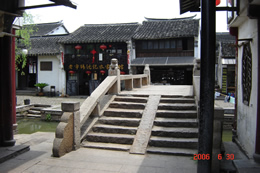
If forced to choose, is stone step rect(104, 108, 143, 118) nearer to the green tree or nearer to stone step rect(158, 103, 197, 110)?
stone step rect(158, 103, 197, 110)

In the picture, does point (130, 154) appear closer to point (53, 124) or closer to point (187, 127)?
point (187, 127)

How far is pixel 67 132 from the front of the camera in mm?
5270

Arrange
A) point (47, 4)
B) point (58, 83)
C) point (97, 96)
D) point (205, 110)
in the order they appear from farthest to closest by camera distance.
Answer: point (58, 83)
point (97, 96)
point (47, 4)
point (205, 110)

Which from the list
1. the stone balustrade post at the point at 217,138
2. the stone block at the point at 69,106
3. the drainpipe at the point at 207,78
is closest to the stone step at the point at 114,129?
the stone block at the point at 69,106

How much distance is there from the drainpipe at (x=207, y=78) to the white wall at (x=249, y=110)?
7.34 feet

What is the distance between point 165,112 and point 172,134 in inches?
39.3

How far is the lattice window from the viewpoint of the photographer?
5.23 metres

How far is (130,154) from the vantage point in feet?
17.5

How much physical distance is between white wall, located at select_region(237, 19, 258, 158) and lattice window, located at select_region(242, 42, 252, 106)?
20cm

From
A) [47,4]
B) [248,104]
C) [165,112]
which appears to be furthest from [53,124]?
[248,104]

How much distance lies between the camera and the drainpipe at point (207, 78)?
2.95 meters

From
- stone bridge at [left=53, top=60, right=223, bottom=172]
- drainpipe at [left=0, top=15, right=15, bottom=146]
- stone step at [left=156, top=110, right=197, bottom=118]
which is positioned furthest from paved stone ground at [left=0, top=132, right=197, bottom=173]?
stone step at [left=156, top=110, right=197, bottom=118]

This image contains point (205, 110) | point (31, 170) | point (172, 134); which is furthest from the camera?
point (172, 134)

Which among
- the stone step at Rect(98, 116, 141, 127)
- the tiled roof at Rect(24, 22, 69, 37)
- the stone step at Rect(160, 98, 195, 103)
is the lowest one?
the stone step at Rect(98, 116, 141, 127)
